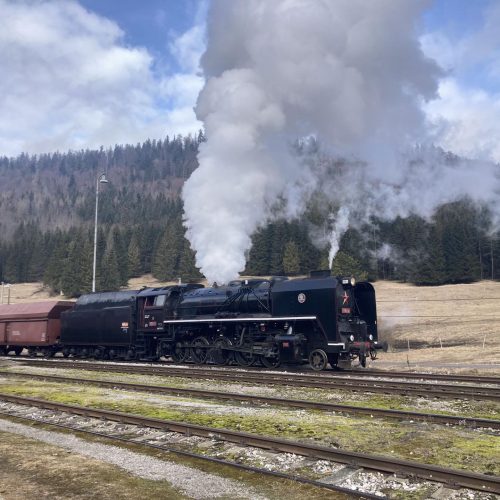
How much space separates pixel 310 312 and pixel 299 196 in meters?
47.4

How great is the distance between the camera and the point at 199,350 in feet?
74.3

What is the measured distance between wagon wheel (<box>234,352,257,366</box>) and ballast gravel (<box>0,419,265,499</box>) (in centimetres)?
1150

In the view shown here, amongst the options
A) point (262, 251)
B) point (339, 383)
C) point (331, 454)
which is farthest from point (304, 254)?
point (331, 454)

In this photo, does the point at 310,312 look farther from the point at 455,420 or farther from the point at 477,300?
the point at 477,300

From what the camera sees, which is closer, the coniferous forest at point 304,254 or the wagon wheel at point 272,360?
the wagon wheel at point 272,360

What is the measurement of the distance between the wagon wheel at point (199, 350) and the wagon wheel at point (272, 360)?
9.29 feet

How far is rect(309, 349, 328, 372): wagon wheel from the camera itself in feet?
62.4

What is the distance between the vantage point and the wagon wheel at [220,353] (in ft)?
70.9

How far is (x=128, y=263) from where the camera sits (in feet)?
306

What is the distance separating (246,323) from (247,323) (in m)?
0.04

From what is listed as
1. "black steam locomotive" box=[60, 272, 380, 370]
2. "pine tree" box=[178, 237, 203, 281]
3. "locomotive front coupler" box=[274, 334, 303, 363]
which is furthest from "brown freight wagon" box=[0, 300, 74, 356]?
"pine tree" box=[178, 237, 203, 281]

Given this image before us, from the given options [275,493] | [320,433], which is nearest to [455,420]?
[320,433]

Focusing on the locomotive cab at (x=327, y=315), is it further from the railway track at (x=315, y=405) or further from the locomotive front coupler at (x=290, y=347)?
the railway track at (x=315, y=405)

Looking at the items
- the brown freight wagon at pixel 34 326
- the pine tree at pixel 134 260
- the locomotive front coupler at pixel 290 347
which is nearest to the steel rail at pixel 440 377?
the locomotive front coupler at pixel 290 347
